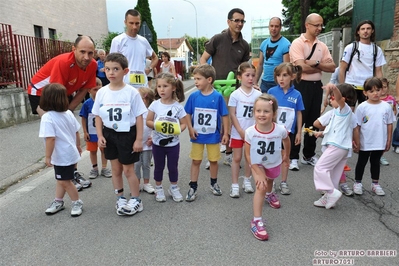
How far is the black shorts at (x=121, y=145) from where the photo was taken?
3.52 m

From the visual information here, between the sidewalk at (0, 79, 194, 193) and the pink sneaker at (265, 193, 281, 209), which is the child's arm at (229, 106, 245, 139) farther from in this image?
the sidewalk at (0, 79, 194, 193)

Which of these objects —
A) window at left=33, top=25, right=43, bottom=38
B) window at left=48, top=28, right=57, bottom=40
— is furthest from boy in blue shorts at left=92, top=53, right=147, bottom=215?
window at left=48, top=28, right=57, bottom=40

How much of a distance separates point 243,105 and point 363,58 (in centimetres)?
215

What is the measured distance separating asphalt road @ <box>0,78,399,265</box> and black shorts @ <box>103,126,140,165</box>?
2.04 feet

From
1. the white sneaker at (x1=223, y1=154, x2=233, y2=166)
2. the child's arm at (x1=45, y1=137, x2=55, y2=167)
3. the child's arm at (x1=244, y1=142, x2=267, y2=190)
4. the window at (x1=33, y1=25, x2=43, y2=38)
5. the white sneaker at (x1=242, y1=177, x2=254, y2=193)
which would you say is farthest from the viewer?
the window at (x1=33, y1=25, x2=43, y2=38)

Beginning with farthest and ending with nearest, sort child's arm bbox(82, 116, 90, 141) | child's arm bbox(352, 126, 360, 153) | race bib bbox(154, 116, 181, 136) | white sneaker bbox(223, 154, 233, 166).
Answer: white sneaker bbox(223, 154, 233, 166), child's arm bbox(82, 116, 90, 141), child's arm bbox(352, 126, 360, 153), race bib bbox(154, 116, 181, 136)

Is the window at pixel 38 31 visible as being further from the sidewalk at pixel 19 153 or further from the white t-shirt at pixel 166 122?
the white t-shirt at pixel 166 122

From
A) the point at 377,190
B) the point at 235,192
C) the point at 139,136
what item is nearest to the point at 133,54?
the point at 139,136

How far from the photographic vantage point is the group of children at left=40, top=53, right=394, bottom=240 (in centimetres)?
334

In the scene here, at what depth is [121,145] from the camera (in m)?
3.52

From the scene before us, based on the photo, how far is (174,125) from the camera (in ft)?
12.3

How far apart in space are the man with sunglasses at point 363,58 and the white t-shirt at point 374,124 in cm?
109

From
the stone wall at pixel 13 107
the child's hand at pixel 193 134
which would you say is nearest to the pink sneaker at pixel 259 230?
the child's hand at pixel 193 134

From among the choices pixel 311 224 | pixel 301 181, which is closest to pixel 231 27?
pixel 301 181
